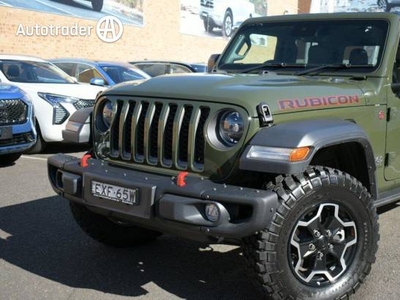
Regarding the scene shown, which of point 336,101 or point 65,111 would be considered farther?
point 65,111

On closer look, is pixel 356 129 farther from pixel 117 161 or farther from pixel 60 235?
pixel 60 235

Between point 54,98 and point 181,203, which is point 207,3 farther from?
point 181,203

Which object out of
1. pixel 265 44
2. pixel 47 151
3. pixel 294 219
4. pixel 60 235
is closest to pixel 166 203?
pixel 294 219

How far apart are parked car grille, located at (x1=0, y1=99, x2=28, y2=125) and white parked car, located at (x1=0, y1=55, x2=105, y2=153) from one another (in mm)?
889

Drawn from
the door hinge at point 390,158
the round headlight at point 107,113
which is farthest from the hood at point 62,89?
the door hinge at point 390,158

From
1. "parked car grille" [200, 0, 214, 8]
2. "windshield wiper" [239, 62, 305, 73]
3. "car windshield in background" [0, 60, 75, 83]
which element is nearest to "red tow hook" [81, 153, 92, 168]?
"windshield wiper" [239, 62, 305, 73]

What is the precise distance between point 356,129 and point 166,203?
1315 mm

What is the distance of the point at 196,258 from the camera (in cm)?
420

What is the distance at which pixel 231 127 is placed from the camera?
3146mm

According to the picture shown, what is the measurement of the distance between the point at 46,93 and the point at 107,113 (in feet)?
16.8

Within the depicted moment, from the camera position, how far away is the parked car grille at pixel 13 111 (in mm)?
7262

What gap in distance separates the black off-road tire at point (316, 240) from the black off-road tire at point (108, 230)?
4.82 feet

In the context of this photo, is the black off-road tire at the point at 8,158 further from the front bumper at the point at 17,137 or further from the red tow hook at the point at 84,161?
the red tow hook at the point at 84,161

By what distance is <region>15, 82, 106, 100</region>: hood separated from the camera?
857cm
